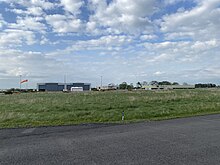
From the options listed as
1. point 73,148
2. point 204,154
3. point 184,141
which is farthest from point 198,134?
point 73,148

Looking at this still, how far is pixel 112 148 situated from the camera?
A: 630cm

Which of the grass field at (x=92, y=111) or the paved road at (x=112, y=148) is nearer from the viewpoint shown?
the paved road at (x=112, y=148)

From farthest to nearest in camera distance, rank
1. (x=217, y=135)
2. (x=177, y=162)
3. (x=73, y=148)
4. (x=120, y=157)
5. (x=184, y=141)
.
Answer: (x=217, y=135)
(x=184, y=141)
(x=73, y=148)
(x=120, y=157)
(x=177, y=162)

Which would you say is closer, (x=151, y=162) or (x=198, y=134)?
(x=151, y=162)

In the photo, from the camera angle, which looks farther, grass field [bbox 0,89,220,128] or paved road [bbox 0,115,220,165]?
grass field [bbox 0,89,220,128]

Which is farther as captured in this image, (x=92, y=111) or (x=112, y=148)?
→ (x=92, y=111)

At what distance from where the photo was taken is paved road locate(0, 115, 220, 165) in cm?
528

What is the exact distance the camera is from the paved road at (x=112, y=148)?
17.3 ft

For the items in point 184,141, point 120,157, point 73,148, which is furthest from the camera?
point 184,141

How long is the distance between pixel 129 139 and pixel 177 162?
2550 mm

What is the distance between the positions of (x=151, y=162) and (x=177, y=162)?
65cm

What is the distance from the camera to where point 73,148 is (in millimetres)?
6363

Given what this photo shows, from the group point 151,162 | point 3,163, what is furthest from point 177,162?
point 3,163

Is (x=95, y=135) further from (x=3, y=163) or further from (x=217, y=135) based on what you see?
(x=217, y=135)
